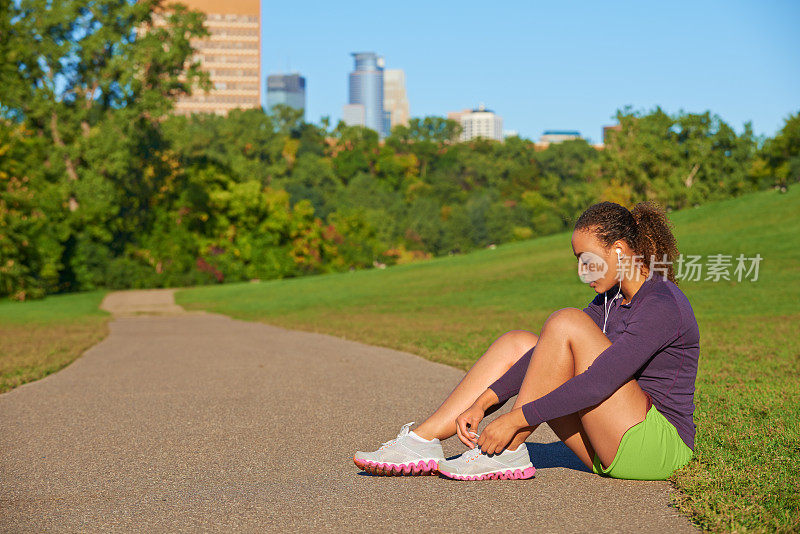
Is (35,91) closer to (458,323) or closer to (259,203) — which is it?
(259,203)

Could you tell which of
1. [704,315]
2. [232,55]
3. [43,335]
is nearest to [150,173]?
[43,335]

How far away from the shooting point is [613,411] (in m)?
3.83

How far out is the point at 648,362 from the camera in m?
3.99

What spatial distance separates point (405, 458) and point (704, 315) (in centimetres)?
1562

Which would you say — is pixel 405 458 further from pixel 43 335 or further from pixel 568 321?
pixel 43 335

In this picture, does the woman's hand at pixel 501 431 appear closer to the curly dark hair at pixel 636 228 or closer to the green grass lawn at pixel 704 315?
the green grass lawn at pixel 704 315

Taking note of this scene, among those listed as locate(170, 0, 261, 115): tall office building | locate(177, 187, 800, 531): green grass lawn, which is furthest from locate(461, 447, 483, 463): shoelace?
locate(170, 0, 261, 115): tall office building

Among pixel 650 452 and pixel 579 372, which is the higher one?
pixel 579 372

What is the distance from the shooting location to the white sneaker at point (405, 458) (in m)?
4.33

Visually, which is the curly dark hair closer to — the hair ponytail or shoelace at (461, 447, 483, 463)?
the hair ponytail

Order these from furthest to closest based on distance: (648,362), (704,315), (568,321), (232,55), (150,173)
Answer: (232,55), (150,173), (704,315), (648,362), (568,321)

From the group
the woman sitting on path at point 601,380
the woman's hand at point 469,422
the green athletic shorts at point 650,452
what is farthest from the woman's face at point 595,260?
the woman's hand at point 469,422

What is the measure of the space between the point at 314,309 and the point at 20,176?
60.6 feet

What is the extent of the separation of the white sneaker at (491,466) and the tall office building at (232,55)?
185 m
